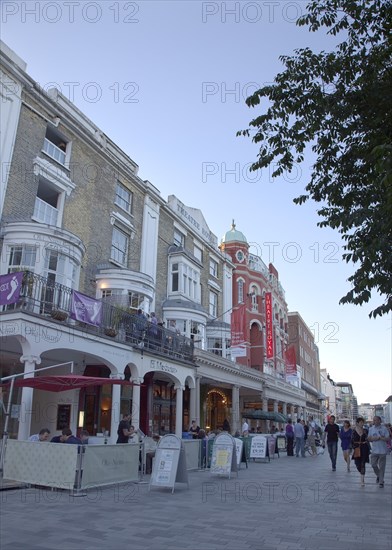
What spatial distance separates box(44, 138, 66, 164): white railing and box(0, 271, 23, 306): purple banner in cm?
809

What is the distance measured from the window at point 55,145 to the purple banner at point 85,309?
7.52m

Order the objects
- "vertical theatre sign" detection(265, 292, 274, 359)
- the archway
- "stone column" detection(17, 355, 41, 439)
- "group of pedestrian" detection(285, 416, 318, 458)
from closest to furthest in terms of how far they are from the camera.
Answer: "stone column" detection(17, 355, 41, 439) → "group of pedestrian" detection(285, 416, 318, 458) → the archway → "vertical theatre sign" detection(265, 292, 274, 359)

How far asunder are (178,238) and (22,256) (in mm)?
14906

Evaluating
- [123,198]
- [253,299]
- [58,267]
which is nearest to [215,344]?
[253,299]

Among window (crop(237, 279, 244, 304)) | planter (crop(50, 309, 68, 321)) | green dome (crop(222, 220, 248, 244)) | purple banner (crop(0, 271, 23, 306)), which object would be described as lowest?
planter (crop(50, 309, 68, 321))

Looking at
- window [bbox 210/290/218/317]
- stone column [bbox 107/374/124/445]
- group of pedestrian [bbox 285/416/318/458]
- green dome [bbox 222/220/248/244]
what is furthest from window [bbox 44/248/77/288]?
green dome [bbox 222/220/248/244]

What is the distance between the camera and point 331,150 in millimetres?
10438

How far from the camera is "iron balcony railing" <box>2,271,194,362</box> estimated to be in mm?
14758

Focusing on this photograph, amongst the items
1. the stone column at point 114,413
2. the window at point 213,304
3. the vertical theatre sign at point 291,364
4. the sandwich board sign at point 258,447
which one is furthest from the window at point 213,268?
the stone column at point 114,413

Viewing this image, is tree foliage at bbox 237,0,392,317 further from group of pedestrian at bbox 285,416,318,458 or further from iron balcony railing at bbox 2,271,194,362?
group of pedestrian at bbox 285,416,318,458

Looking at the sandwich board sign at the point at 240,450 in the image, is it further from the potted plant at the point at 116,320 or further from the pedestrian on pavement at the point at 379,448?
the potted plant at the point at 116,320

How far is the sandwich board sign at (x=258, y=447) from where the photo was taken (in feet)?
64.6

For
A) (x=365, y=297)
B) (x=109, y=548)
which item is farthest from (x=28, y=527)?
(x=365, y=297)

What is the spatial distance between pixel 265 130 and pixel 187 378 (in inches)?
651
